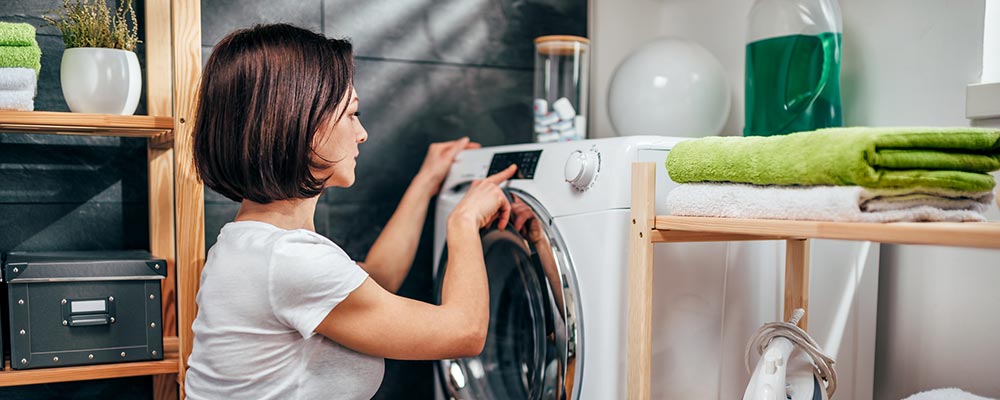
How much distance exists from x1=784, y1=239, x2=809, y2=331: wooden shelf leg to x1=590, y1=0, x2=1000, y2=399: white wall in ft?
0.80

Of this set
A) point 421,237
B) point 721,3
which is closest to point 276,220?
point 421,237

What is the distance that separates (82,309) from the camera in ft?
4.63

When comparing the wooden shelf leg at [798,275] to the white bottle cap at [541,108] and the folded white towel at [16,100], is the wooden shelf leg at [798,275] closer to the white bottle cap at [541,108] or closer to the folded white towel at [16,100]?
the white bottle cap at [541,108]

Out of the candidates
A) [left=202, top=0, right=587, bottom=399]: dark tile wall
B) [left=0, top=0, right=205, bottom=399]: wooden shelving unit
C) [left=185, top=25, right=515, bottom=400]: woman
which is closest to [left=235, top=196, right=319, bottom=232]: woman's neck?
[left=185, top=25, right=515, bottom=400]: woman

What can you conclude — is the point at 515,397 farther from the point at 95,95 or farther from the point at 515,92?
the point at 95,95

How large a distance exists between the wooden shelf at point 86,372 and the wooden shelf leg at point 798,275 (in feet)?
3.63

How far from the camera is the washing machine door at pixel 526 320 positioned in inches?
52.9

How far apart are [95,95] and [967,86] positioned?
1499 millimetres

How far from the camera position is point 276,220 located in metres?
1.22

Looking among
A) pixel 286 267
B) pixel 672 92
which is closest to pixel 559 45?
pixel 672 92

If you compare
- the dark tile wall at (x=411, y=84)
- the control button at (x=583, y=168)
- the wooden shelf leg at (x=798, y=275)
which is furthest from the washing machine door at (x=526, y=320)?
the wooden shelf leg at (x=798, y=275)

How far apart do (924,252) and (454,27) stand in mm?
1168

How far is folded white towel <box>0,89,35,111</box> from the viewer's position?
1327 mm

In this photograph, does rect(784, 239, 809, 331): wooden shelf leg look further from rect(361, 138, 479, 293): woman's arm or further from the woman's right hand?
rect(361, 138, 479, 293): woman's arm
